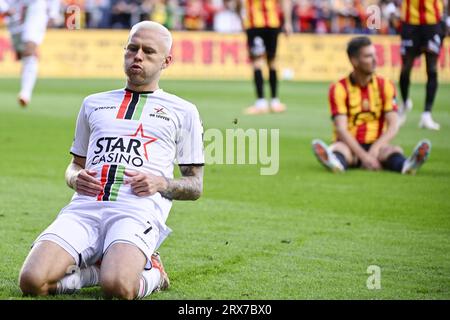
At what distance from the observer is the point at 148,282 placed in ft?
19.0

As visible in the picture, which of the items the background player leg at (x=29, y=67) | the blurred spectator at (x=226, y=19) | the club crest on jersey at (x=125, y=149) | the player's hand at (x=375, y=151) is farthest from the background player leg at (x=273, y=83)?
the blurred spectator at (x=226, y=19)

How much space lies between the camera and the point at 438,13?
53.8 feet

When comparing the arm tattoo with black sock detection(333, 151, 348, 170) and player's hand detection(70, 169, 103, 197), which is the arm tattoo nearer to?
player's hand detection(70, 169, 103, 197)

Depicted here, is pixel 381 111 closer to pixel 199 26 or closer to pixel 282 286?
pixel 282 286

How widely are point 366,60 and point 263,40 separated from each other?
818cm

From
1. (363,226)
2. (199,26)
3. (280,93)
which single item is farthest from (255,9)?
(199,26)

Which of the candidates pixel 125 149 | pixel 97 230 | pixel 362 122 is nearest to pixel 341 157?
pixel 362 122

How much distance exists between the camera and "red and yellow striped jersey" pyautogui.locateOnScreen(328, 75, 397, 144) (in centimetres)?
1167

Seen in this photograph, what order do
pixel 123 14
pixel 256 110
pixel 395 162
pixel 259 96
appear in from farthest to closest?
pixel 123 14
pixel 259 96
pixel 256 110
pixel 395 162

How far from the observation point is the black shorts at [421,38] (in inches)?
642

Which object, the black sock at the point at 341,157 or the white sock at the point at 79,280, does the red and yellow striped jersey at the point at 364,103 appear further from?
the white sock at the point at 79,280

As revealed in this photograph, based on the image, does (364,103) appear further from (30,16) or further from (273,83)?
(273,83)

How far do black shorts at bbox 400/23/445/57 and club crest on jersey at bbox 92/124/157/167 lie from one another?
10.7 meters

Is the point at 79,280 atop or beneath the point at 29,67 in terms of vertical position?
atop
